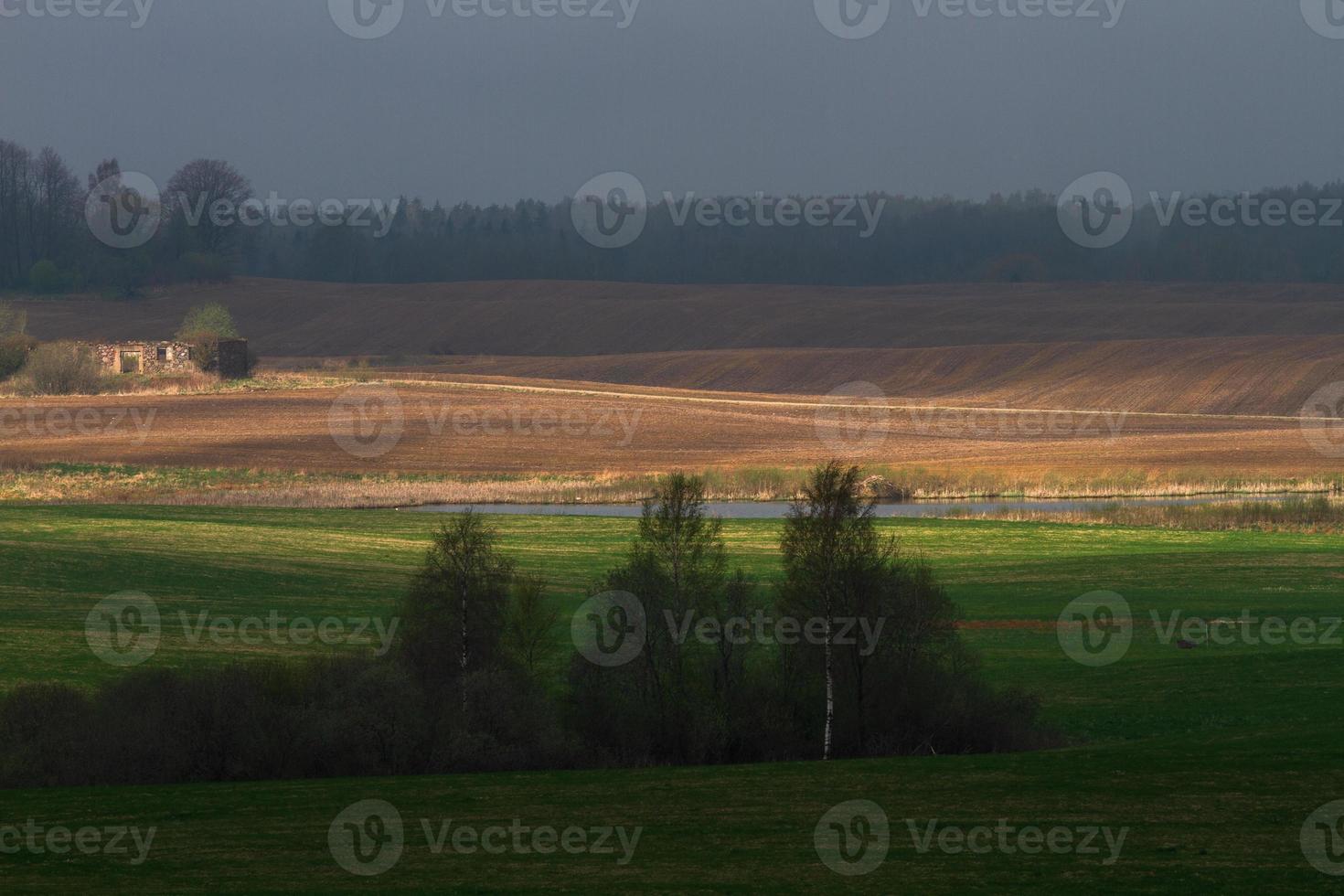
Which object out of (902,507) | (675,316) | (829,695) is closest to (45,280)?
(675,316)

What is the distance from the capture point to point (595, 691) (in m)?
21.5

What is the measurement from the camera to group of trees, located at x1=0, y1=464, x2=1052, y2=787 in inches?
732

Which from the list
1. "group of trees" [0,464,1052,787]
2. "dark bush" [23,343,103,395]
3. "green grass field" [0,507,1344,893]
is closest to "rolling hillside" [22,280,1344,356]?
"dark bush" [23,343,103,395]

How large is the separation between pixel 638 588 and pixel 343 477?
42.7 m

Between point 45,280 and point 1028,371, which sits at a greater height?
point 45,280

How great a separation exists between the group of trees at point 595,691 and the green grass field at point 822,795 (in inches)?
71.6

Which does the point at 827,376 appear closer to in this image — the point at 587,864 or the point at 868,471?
the point at 868,471

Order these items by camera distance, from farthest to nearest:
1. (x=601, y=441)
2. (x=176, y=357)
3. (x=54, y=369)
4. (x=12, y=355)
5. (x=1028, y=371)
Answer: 1. (x=1028, y=371)
2. (x=176, y=357)
3. (x=12, y=355)
4. (x=54, y=369)
5. (x=601, y=441)

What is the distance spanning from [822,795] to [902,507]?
44.1m

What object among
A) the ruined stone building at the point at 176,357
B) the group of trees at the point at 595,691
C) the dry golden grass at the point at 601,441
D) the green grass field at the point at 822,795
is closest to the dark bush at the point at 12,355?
the ruined stone building at the point at 176,357

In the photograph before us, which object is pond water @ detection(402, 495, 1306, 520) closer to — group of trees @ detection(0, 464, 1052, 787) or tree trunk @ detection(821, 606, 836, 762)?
group of trees @ detection(0, 464, 1052, 787)

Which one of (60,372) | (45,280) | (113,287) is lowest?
(60,372)

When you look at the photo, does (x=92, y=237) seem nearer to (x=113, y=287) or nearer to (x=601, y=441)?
(x=113, y=287)

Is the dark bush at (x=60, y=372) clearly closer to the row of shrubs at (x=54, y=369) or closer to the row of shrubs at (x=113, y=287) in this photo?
the row of shrubs at (x=54, y=369)
